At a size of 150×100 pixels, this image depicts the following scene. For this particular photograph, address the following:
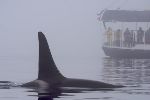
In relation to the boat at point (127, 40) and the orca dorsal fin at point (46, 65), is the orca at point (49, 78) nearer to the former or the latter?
the orca dorsal fin at point (46, 65)

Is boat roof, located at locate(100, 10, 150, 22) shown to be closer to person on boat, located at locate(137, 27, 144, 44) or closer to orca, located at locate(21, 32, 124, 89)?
person on boat, located at locate(137, 27, 144, 44)

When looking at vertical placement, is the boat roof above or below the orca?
above

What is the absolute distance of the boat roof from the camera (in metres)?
70.9

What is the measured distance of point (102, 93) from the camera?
11273 millimetres

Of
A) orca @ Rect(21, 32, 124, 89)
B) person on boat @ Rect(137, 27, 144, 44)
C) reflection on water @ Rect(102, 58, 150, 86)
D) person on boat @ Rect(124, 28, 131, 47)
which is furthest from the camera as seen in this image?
person on boat @ Rect(124, 28, 131, 47)

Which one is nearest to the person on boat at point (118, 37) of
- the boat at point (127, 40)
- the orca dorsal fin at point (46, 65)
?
the boat at point (127, 40)

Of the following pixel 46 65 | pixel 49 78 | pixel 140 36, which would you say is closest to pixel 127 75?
pixel 46 65

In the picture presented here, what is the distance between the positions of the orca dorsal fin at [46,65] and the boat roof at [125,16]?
55954 millimetres

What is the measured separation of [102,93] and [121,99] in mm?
1154

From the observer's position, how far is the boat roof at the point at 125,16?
70938mm

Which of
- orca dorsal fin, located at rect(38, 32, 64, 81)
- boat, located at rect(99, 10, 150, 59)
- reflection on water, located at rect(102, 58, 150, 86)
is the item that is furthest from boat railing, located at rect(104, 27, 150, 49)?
orca dorsal fin, located at rect(38, 32, 64, 81)

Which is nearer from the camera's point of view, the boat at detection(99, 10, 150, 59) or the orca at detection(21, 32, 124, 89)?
the orca at detection(21, 32, 124, 89)

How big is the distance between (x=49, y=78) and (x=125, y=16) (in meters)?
70.2

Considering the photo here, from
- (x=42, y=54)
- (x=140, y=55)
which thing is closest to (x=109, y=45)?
(x=140, y=55)
